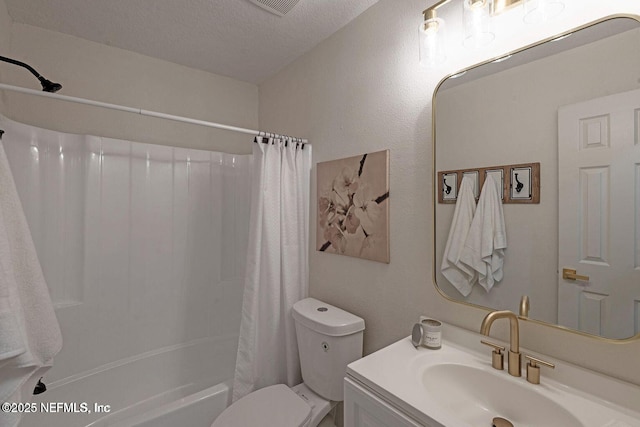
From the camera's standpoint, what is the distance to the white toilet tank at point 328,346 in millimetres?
1337

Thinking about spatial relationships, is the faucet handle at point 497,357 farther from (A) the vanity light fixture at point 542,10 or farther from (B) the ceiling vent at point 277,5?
(B) the ceiling vent at point 277,5

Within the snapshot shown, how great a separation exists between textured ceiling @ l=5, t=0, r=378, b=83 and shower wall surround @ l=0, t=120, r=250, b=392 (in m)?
0.64

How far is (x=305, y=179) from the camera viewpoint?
1.81 m

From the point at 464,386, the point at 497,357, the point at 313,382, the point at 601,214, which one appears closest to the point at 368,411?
the point at 464,386

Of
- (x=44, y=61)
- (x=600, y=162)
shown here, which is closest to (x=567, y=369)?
(x=600, y=162)

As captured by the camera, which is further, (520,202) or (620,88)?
(520,202)

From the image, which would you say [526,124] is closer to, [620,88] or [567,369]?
[620,88]

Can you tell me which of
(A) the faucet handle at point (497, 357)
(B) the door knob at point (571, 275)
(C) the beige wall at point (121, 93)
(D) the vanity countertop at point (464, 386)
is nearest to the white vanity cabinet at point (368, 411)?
(D) the vanity countertop at point (464, 386)

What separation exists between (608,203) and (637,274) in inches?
7.6

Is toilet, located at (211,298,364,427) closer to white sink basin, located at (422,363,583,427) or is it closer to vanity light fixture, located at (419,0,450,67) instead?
white sink basin, located at (422,363,583,427)

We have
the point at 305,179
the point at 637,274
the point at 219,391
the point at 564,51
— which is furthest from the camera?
the point at 305,179

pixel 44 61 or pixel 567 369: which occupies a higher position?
pixel 44 61

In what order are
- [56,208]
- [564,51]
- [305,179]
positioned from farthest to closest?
[305,179] → [56,208] → [564,51]

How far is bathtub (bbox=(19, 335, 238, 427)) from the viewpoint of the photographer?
1396 mm
